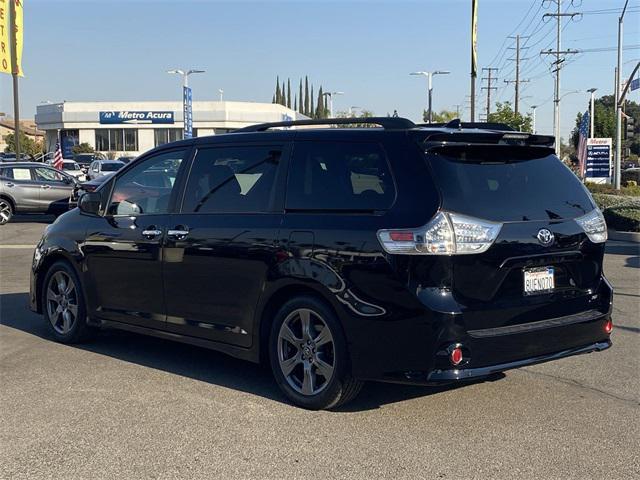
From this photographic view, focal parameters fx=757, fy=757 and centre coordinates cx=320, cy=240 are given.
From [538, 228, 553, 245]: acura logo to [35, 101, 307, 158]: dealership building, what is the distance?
63884mm

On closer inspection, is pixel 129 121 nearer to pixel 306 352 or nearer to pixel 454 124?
pixel 454 124

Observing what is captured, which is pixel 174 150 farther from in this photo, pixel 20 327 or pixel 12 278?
pixel 12 278

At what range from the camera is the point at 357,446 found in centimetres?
443

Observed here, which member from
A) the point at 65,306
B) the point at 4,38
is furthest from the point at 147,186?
the point at 4,38

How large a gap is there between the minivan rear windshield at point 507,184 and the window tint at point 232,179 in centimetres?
132

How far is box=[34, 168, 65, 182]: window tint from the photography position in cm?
2092

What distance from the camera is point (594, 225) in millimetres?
5168

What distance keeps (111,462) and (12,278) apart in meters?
7.44

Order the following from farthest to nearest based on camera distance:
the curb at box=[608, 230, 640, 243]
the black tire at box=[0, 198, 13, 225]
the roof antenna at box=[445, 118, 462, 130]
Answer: the black tire at box=[0, 198, 13, 225]
the curb at box=[608, 230, 640, 243]
the roof antenna at box=[445, 118, 462, 130]

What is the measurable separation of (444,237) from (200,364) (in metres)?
2.75

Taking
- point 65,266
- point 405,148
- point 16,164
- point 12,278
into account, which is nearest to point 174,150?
point 65,266

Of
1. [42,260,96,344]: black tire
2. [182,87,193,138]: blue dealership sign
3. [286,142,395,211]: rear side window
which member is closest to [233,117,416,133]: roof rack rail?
[286,142,395,211]: rear side window

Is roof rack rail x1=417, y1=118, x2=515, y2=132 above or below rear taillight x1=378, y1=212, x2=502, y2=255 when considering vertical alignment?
above

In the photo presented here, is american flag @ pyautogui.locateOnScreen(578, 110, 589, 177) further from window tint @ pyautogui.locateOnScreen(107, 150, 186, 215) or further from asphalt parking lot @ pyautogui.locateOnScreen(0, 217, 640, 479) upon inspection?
window tint @ pyautogui.locateOnScreen(107, 150, 186, 215)
